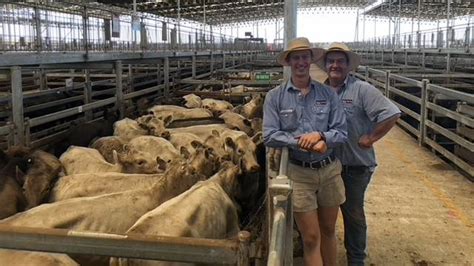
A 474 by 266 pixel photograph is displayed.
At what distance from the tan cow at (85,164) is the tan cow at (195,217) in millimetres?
1501

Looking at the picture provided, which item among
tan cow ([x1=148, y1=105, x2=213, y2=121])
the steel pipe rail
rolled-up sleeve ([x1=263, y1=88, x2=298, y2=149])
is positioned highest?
rolled-up sleeve ([x1=263, y1=88, x2=298, y2=149])

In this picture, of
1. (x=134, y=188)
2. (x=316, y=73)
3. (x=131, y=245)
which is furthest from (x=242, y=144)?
(x=316, y=73)

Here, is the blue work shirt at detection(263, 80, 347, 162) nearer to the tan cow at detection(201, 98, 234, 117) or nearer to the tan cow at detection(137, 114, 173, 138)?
the tan cow at detection(137, 114, 173, 138)

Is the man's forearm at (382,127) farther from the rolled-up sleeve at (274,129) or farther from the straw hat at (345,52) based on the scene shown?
the rolled-up sleeve at (274,129)

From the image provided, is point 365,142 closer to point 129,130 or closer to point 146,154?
point 146,154

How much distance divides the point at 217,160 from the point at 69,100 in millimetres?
5506

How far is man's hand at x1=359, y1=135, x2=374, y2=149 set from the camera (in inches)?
172

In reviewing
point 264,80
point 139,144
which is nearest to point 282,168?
point 139,144

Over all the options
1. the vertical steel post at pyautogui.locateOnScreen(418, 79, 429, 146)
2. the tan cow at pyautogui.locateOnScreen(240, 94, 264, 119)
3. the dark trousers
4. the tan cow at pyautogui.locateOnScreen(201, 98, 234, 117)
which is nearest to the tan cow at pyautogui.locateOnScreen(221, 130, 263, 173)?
the dark trousers

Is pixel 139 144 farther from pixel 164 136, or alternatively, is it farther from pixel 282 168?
pixel 282 168

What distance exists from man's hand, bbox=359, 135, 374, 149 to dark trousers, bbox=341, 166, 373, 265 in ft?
0.66

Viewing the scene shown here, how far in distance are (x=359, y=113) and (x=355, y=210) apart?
2.73ft

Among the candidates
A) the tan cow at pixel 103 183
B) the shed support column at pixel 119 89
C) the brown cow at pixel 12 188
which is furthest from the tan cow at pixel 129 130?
the tan cow at pixel 103 183

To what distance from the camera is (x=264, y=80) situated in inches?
511
